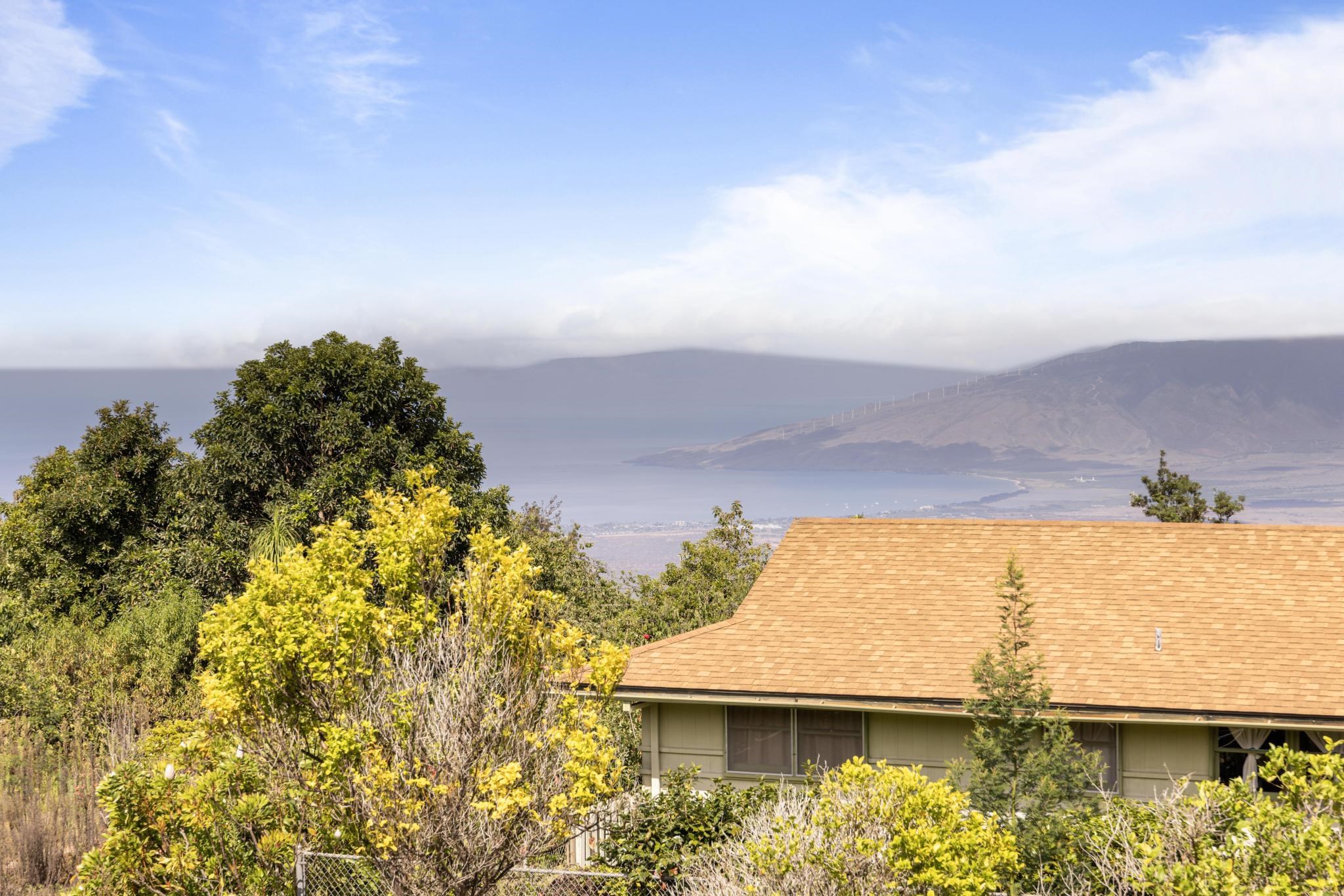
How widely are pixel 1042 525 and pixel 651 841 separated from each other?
34.3 feet

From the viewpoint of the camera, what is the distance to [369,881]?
13.4 meters

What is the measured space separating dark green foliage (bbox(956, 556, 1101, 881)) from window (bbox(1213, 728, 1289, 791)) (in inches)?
163

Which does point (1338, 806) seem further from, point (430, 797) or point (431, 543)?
point (431, 543)

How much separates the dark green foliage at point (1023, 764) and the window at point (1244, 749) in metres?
4.15

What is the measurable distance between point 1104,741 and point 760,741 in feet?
16.2

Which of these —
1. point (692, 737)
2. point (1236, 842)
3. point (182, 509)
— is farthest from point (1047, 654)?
point (182, 509)

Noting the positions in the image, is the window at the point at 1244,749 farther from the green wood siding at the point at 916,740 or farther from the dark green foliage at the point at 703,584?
the dark green foliage at the point at 703,584

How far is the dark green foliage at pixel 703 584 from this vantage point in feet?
96.9

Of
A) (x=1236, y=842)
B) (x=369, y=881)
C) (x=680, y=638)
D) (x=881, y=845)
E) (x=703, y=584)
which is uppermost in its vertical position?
(x=680, y=638)

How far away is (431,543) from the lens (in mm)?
12086

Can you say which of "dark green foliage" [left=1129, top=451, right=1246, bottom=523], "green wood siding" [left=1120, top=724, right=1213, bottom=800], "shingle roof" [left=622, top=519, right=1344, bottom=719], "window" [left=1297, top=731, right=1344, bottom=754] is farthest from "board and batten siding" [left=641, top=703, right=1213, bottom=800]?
"dark green foliage" [left=1129, top=451, right=1246, bottom=523]

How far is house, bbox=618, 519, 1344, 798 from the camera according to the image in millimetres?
15961

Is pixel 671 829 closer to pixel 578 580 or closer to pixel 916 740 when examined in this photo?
pixel 916 740

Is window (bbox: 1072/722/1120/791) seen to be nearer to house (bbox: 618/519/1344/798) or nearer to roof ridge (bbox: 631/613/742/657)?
house (bbox: 618/519/1344/798)
